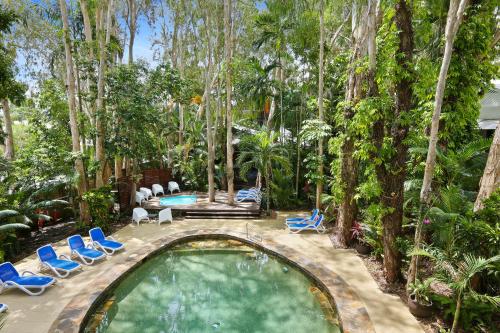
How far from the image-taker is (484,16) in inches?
275

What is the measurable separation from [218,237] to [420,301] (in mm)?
6808

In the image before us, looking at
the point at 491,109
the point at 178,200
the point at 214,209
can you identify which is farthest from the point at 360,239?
the point at 491,109

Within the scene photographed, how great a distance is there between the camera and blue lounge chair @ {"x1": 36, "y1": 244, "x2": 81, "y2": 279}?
801 cm

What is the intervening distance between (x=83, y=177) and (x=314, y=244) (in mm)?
8399

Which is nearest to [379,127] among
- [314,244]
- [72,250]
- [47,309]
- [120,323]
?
[314,244]

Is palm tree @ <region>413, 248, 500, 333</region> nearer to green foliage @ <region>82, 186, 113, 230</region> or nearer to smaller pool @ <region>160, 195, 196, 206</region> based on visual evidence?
green foliage @ <region>82, 186, 113, 230</region>

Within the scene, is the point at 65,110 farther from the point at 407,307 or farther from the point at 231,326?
the point at 407,307

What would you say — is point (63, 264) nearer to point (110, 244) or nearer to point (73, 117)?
point (110, 244)

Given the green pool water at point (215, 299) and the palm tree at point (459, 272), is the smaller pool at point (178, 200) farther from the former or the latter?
the palm tree at point (459, 272)

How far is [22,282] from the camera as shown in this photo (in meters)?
7.12

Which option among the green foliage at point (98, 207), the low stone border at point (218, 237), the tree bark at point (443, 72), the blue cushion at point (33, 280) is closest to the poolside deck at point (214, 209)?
the low stone border at point (218, 237)

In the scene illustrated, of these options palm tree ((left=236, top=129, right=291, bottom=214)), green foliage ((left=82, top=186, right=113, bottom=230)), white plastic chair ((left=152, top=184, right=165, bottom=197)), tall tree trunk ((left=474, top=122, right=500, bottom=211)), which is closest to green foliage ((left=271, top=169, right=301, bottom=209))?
palm tree ((left=236, top=129, right=291, bottom=214))

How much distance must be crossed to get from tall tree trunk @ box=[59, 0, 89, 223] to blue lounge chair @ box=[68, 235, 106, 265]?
251 cm

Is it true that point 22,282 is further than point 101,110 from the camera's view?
No
